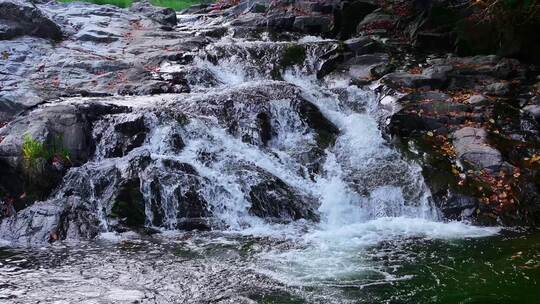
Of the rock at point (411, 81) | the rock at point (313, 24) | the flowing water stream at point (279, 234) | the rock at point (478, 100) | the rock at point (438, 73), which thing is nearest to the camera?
the flowing water stream at point (279, 234)

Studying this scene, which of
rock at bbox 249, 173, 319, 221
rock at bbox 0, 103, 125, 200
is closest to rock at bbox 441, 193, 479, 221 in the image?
rock at bbox 249, 173, 319, 221

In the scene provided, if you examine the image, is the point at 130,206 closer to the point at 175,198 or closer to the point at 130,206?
the point at 130,206

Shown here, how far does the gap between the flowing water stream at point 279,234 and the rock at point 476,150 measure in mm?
971

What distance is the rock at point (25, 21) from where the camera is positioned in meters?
17.4

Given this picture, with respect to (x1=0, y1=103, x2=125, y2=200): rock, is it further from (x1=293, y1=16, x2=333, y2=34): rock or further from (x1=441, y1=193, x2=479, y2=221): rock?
(x1=293, y1=16, x2=333, y2=34): rock

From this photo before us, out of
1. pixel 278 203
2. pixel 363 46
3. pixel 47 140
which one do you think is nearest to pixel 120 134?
pixel 47 140

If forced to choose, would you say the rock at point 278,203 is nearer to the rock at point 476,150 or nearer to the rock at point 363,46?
the rock at point 476,150

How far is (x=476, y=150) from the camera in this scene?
981 cm

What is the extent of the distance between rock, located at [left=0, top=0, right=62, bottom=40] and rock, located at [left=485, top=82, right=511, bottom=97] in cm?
1433

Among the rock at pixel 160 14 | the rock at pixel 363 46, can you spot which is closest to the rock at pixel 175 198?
the rock at pixel 363 46

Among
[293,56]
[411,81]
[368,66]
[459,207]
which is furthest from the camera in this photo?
[293,56]

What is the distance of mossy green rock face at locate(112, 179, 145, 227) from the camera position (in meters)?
8.79

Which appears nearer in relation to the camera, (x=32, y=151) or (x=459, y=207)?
(x=459, y=207)

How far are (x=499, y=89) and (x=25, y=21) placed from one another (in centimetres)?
1545
